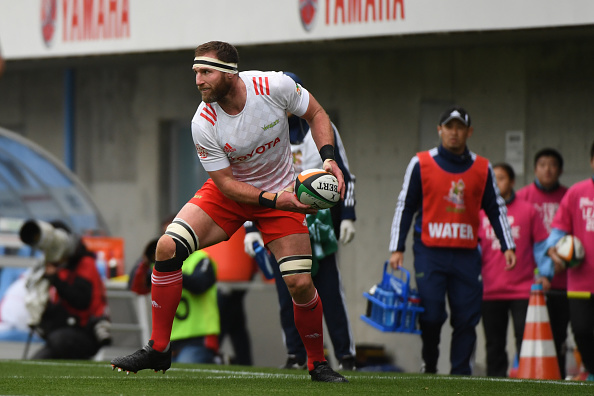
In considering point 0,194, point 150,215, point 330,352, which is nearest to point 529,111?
point 330,352

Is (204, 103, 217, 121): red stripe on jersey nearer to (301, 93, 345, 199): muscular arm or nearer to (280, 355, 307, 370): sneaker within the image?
(301, 93, 345, 199): muscular arm

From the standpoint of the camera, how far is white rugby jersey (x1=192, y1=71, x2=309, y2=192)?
21.6 ft

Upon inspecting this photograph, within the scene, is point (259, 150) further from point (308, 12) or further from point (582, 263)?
point (308, 12)

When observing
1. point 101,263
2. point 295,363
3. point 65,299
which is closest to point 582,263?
point 295,363

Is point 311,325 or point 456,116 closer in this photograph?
point 311,325

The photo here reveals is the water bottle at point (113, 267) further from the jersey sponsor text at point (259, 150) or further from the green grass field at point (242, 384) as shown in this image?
the jersey sponsor text at point (259, 150)

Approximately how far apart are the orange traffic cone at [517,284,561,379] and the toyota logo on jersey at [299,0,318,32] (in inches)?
152

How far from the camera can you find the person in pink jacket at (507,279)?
10.3 m

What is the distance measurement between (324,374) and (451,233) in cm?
236

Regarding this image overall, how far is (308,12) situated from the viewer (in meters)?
11.6

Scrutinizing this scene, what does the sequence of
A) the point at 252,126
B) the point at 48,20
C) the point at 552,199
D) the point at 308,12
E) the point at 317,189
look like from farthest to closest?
1. the point at 48,20
2. the point at 308,12
3. the point at 552,199
4. the point at 252,126
5. the point at 317,189

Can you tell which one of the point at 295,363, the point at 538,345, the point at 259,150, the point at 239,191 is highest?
the point at 259,150

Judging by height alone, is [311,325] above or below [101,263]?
above

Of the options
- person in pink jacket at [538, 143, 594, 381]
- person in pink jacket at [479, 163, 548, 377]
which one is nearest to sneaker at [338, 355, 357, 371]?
person in pink jacket at [538, 143, 594, 381]
